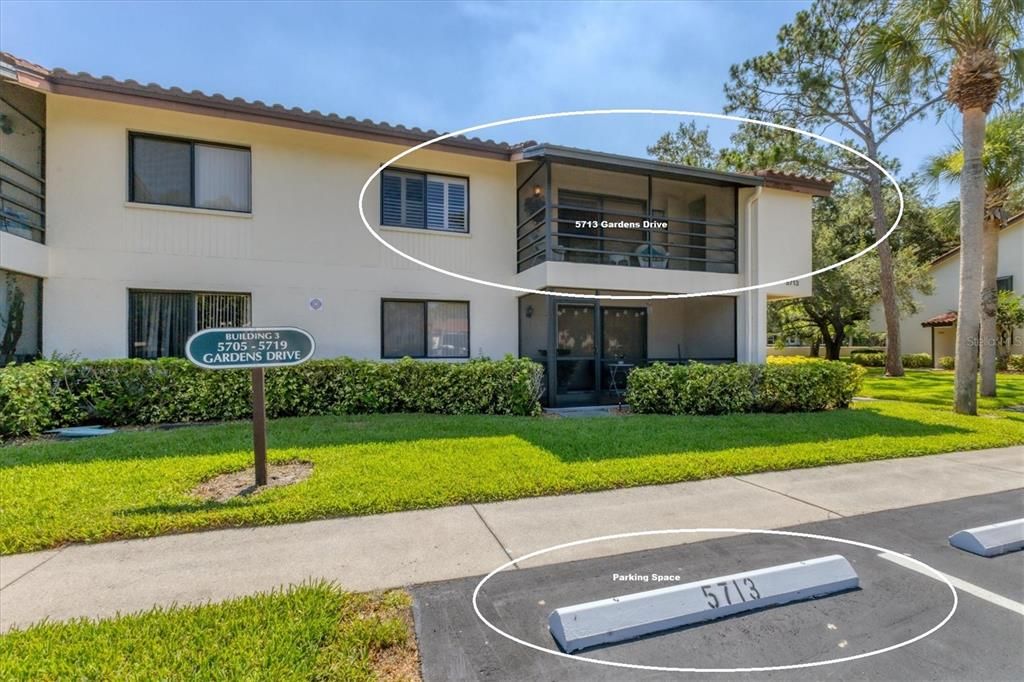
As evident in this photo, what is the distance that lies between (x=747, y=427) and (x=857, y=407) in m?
4.71

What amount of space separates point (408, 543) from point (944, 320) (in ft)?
106

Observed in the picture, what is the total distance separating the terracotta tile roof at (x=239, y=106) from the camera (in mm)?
7891

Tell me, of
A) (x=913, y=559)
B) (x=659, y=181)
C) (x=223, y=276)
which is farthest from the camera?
(x=659, y=181)

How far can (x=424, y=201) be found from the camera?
10.9m

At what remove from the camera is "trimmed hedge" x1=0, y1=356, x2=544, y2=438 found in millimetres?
7234

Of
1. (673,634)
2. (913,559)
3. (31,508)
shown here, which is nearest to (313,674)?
(673,634)

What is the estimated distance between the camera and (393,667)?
2461mm

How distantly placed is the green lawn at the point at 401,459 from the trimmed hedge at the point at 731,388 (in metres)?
0.62

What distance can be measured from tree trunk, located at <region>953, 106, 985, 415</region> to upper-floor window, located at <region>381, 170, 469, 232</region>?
1068 cm

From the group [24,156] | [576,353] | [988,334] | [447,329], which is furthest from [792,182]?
[24,156]

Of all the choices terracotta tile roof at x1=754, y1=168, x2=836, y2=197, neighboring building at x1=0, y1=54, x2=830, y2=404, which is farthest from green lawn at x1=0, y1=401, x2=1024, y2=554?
terracotta tile roof at x1=754, y1=168, x2=836, y2=197

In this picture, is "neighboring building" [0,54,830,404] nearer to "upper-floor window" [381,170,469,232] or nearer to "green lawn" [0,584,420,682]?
"upper-floor window" [381,170,469,232]

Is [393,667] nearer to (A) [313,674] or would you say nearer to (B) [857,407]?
(A) [313,674]

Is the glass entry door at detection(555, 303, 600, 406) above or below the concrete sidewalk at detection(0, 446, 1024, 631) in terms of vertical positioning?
above
